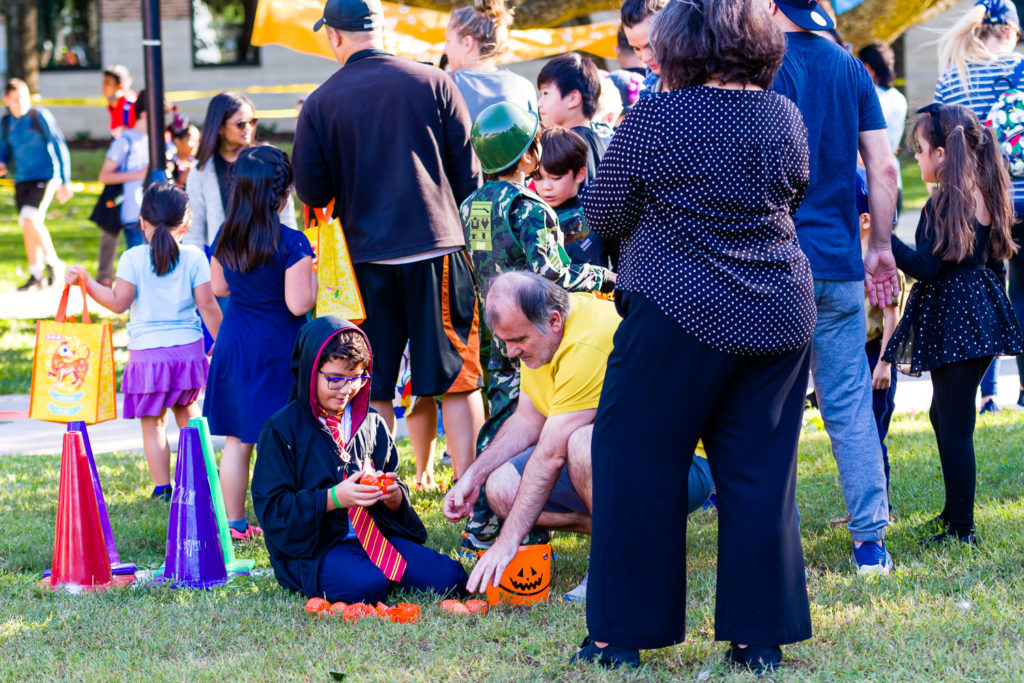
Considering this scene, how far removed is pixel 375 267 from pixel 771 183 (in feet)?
7.63

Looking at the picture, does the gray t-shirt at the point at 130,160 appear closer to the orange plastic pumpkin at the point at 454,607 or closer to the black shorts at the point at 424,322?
the black shorts at the point at 424,322

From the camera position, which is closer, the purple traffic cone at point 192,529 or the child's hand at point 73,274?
the purple traffic cone at point 192,529

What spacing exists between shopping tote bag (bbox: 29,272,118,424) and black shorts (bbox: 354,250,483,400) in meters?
1.12

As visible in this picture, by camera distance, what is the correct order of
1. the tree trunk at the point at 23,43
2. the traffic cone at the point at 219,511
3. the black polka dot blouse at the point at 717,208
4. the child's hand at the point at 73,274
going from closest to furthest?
the black polka dot blouse at the point at 717,208
the traffic cone at the point at 219,511
the child's hand at the point at 73,274
the tree trunk at the point at 23,43

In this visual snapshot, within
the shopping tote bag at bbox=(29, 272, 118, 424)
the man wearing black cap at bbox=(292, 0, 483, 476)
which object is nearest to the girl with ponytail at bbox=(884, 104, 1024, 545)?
the man wearing black cap at bbox=(292, 0, 483, 476)

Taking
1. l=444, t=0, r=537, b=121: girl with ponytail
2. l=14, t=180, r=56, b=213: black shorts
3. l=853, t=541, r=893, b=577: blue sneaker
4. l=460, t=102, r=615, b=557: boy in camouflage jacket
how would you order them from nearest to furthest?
1. l=853, t=541, r=893, b=577: blue sneaker
2. l=460, t=102, r=615, b=557: boy in camouflage jacket
3. l=444, t=0, r=537, b=121: girl with ponytail
4. l=14, t=180, r=56, b=213: black shorts

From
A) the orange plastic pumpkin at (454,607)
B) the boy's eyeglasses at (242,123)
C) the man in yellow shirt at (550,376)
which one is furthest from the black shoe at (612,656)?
the boy's eyeglasses at (242,123)

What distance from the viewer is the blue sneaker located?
419cm

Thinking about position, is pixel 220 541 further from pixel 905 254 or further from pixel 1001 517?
pixel 1001 517

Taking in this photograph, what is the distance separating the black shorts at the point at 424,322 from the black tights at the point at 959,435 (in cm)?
195

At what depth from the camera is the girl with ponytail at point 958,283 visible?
445 centimetres

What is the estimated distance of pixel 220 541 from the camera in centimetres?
459

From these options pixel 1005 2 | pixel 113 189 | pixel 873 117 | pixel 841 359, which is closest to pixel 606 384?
pixel 841 359

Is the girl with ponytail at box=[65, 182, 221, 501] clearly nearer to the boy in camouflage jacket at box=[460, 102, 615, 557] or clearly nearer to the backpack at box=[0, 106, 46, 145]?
the boy in camouflage jacket at box=[460, 102, 615, 557]
